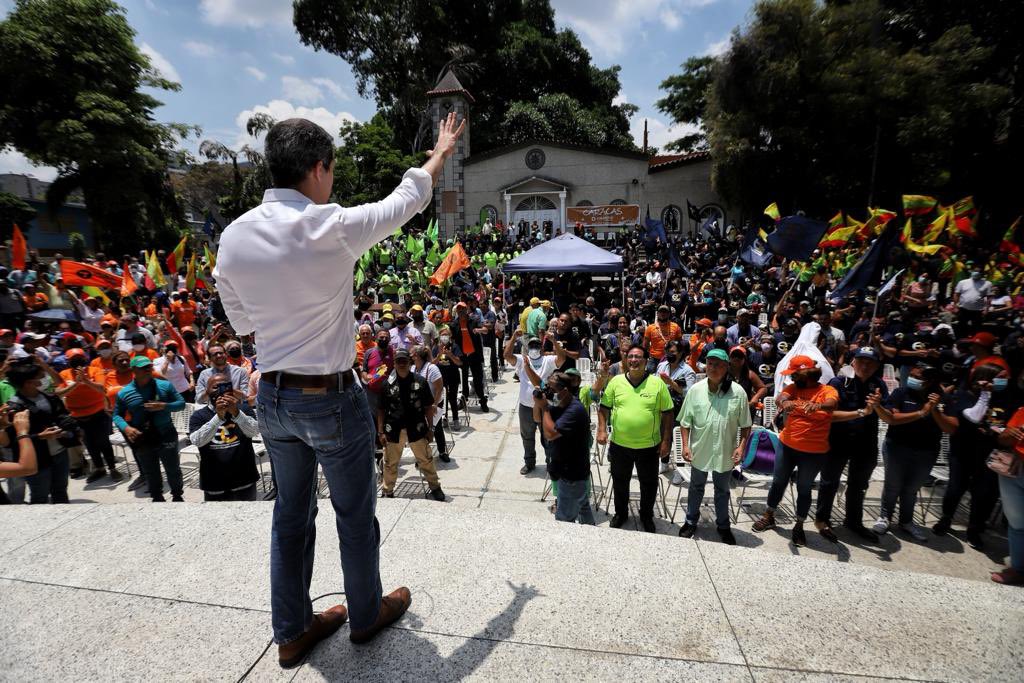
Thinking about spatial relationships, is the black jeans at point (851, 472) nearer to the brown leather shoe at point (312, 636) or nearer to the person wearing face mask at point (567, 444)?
the person wearing face mask at point (567, 444)

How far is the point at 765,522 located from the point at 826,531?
52 cm

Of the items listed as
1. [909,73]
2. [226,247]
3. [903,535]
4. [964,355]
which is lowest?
[903,535]

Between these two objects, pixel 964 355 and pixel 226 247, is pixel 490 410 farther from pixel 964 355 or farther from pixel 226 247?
pixel 226 247

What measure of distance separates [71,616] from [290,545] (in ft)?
3.77

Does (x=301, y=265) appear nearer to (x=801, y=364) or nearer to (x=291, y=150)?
(x=291, y=150)

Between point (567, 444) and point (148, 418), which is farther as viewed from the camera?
point (148, 418)

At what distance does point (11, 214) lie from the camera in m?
27.3

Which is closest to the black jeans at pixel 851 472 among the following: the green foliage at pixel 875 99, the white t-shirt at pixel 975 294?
the white t-shirt at pixel 975 294

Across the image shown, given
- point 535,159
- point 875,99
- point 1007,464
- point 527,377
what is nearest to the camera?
point 1007,464

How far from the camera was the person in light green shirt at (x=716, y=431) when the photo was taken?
4.53 m

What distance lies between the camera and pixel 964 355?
577 cm

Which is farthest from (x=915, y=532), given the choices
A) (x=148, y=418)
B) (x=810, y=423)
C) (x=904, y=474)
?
(x=148, y=418)

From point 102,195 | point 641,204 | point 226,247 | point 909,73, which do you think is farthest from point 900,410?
point 102,195

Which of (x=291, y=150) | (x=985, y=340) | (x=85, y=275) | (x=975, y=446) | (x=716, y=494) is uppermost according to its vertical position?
(x=291, y=150)
